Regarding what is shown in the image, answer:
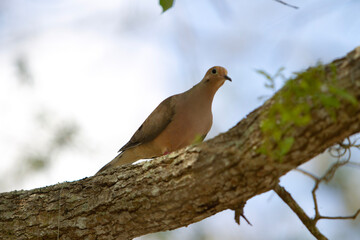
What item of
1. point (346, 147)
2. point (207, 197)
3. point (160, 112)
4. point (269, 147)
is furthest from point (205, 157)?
point (160, 112)

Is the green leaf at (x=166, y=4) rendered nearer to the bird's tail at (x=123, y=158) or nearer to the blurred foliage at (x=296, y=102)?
the blurred foliage at (x=296, y=102)

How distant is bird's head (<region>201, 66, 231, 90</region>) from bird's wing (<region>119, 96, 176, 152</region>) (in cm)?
41

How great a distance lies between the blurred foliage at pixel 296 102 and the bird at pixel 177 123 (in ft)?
5.36

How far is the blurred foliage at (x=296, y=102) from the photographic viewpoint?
245 cm

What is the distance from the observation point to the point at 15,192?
13.0 feet

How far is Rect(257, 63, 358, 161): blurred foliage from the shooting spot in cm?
245

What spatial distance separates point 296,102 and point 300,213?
1.11m

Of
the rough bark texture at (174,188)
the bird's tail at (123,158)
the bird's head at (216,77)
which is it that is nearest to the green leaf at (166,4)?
the rough bark texture at (174,188)

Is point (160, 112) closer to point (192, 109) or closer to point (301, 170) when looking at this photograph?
point (192, 109)

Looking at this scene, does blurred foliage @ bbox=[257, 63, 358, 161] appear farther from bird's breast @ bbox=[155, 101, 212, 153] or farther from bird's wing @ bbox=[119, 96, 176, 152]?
bird's wing @ bbox=[119, 96, 176, 152]

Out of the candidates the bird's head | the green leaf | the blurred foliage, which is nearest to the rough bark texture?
the blurred foliage

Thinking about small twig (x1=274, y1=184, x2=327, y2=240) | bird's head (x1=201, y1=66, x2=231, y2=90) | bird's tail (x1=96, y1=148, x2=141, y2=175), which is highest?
bird's head (x1=201, y1=66, x2=231, y2=90)

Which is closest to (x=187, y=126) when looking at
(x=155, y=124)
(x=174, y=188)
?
(x=155, y=124)

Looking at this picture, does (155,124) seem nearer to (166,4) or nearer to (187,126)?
(187,126)
